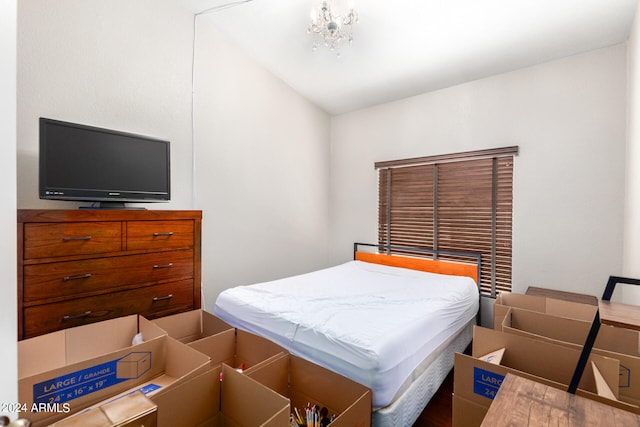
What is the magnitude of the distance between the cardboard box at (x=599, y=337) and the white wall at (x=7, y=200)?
1965 millimetres

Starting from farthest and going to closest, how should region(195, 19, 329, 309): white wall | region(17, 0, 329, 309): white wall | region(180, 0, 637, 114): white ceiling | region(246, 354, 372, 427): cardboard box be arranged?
region(195, 19, 329, 309): white wall, region(180, 0, 637, 114): white ceiling, region(17, 0, 329, 309): white wall, region(246, 354, 372, 427): cardboard box

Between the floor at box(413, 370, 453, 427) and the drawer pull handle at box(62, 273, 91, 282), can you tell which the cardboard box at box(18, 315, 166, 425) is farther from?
the floor at box(413, 370, 453, 427)

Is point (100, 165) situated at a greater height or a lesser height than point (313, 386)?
greater

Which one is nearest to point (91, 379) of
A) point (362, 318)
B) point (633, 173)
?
point (362, 318)

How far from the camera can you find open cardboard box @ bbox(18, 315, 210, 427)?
114 centimetres

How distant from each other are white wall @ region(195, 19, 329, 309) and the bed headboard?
0.73 meters

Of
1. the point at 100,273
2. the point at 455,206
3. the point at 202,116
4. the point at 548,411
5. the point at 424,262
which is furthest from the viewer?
the point at 424,262

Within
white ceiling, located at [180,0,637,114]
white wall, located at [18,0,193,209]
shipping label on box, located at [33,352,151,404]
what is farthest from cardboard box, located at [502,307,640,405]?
white wall, located at [18,0,193,209]

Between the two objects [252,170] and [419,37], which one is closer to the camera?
[419,37]

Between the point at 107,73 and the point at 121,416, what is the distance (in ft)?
8.20

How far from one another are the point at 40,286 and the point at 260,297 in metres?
1.19

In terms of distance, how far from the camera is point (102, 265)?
1.77m

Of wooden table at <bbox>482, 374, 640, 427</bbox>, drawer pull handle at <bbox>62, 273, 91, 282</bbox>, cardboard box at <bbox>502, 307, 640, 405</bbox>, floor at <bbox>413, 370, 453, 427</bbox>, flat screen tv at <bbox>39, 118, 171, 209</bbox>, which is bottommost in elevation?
floor at <bbox>413, 370, 453, 427</bbox>

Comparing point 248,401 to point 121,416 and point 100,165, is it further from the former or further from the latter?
point 100,165
